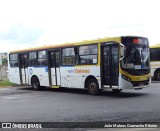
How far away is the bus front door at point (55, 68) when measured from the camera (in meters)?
20.9

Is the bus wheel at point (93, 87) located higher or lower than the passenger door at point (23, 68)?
lower

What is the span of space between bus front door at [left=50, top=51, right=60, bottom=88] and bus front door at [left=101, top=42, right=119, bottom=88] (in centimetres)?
416

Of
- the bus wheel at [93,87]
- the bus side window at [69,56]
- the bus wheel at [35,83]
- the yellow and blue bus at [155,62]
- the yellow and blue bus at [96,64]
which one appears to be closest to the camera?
the yellow and blue bus at [96,64]

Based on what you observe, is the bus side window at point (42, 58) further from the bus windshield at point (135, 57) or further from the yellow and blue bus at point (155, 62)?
the yellow and blue bus at point (155, 62)

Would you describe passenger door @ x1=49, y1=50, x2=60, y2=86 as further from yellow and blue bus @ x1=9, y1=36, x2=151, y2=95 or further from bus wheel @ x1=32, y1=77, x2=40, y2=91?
bus wheel @ x1=32, y1=77, x2=40, y2=91

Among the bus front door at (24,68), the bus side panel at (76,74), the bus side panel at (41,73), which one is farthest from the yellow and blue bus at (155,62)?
the bus side panel at (76,74)

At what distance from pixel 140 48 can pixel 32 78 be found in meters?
9.15

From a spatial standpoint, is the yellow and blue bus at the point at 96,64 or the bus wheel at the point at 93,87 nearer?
the yellow and blue bus at the point at 96,64

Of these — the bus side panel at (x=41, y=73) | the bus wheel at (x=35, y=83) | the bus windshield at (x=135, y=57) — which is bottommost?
the bus wheel at (x=35, y=83)

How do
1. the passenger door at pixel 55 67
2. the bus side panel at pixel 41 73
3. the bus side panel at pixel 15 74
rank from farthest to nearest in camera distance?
1. the bus side panel at pixel 15 74
2. the bus side panel at pixel 41 73
3. the passenger door at pixel 55 67

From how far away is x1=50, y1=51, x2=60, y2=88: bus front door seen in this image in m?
20.9

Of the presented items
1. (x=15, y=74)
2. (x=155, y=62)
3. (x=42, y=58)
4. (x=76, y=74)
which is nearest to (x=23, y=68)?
(x=15, y=74)

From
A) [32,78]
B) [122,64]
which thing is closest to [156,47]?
[32,78]

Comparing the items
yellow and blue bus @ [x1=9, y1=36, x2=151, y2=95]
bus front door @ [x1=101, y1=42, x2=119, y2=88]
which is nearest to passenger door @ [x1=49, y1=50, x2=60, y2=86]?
yellow and blue bus @ [x1=9, y1=36, x2=151, y2=95]
